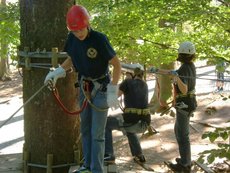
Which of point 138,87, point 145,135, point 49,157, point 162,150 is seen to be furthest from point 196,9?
point 145,135

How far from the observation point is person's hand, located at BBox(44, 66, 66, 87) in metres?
3.40

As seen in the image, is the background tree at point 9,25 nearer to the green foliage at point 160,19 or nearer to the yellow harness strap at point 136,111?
the green foliage at point 160,19

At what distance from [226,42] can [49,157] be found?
3697 mm

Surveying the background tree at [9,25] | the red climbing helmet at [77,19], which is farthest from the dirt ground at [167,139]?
the background tree at [9,25]

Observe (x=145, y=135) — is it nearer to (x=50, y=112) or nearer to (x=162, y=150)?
(x=162, y=150)

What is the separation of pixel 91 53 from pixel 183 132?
2455 millimetres

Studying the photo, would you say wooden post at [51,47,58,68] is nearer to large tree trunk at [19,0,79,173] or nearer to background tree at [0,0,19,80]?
large tree trunk at [19,0,79,173]

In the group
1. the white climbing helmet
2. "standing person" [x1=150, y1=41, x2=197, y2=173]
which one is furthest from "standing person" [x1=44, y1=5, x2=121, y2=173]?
the white climbing helmet

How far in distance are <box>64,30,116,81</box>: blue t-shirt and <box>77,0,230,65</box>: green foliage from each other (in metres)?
1.86

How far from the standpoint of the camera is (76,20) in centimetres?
318

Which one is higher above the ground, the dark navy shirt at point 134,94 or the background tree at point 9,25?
the background tree at point 9,25

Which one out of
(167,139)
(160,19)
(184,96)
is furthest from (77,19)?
(167,139)

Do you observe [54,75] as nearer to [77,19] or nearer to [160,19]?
[77,19]

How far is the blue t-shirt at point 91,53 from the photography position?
331cm
